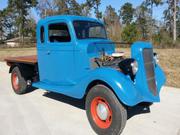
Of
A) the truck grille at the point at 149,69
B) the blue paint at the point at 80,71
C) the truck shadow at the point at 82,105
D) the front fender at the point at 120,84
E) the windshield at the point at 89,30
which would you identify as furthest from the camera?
the windshield at the point at 89,30

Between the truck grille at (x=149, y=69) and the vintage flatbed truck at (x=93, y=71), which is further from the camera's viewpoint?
the truck grille at (x=149, y=69)

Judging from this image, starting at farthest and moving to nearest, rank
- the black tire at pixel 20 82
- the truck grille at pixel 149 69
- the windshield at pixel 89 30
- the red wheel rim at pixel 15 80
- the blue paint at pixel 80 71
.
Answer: the red wheel rim at pixel 15 80, the black tire at pixel 20 82, the windshield at pixel 89 30, the truck grille at pixel 149 69, the blue paint at pixel 80 71

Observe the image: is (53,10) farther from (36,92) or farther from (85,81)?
(85,81)

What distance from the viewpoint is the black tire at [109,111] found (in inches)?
172

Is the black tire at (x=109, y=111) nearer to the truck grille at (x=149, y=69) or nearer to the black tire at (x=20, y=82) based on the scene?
the truck grille at (x=149, y=69)

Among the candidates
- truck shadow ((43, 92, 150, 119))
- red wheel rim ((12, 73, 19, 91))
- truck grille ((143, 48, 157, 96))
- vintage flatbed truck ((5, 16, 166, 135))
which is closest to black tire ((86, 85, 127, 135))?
vintage flatbed truck ((5, 16, 166, 135))

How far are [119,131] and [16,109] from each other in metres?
2.81

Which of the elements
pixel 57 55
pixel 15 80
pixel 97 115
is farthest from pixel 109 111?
pixel 15 80

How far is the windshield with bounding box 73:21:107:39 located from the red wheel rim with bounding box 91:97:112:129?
160cm

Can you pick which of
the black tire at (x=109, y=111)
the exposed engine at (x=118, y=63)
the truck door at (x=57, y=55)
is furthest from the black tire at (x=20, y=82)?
the black tire at (x=109, y=111)

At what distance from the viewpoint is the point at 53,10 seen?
4494 centimetres

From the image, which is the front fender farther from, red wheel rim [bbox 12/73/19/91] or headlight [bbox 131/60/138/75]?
red wheel rim [bbox 12/73/19/91]

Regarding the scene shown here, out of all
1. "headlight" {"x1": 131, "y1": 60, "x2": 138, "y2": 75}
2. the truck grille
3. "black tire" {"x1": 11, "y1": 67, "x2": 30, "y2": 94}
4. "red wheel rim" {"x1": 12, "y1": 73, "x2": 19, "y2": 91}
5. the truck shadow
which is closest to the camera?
"headlight" {"x1": 131, "y1": 60, "x2": 138, "y2": 75}

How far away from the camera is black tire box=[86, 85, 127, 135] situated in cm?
436
